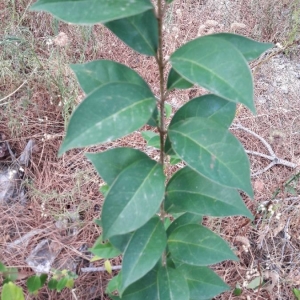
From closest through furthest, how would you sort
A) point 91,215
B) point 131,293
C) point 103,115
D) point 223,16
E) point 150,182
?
1. point 103,115
2. point 150,182
3. point 131,293
4. point 91,215
5. point 223,16

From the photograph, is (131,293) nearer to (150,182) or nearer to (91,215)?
(150,182)

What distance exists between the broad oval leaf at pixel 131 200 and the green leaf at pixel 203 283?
0.39m

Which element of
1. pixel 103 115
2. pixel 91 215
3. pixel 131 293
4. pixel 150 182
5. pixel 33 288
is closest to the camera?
pixel 103 115

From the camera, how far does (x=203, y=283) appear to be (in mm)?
1019

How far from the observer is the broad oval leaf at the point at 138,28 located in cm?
69

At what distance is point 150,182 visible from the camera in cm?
71

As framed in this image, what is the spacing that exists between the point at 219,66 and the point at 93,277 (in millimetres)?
1227

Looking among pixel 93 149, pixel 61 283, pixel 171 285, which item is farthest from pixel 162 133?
pixel 93 149

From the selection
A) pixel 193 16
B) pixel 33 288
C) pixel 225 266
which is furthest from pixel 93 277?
pixel 193 16

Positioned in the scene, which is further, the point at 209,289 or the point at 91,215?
the point at 91,215

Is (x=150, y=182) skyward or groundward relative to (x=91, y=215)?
skyward

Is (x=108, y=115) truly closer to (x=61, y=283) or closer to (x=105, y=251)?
(x=105, y=251)

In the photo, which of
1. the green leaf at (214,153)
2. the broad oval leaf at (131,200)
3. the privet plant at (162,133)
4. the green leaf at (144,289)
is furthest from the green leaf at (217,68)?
the green leaf at (144,289)

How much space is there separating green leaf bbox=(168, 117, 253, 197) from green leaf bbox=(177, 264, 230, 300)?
451mm
